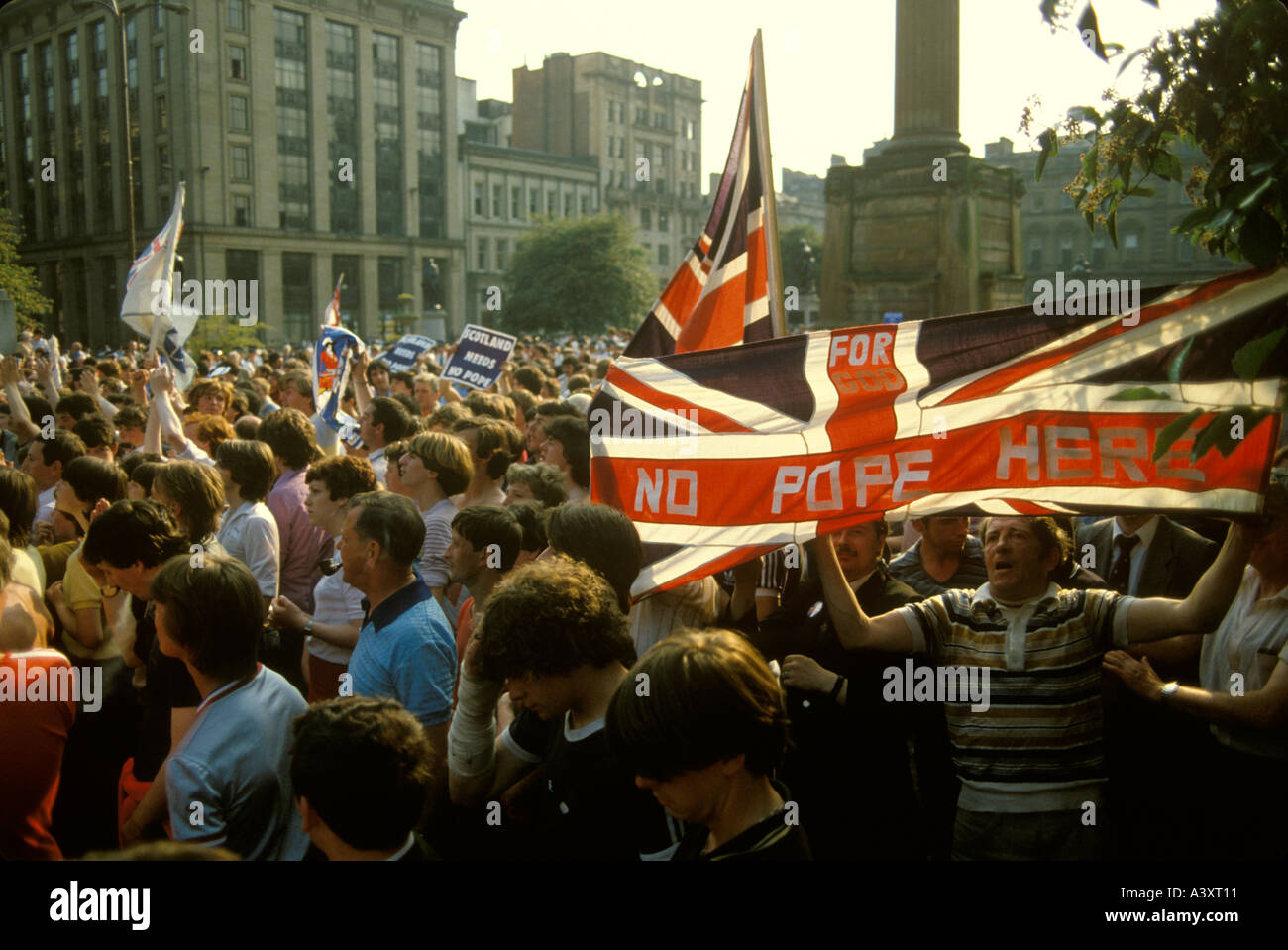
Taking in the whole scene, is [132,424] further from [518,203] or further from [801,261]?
[518,203]

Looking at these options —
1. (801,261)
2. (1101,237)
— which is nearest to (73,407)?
(801,261)

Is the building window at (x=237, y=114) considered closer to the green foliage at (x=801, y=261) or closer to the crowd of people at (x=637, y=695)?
the green foliage at (x=801, y=261)

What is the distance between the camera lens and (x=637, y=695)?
244 centimetres

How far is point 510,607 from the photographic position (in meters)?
2.95

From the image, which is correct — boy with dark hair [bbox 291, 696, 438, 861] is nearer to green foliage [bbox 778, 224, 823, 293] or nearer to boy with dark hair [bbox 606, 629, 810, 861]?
boy with dark hair [bbox 606, 629, 810, 861]

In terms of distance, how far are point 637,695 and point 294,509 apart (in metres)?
4.12

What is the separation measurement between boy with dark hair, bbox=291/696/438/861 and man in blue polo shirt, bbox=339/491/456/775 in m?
0.96

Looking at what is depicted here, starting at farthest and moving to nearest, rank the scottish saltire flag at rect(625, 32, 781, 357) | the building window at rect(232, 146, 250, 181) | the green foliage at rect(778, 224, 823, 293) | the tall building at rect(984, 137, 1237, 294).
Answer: the tall building at rect(984, 137, 1237, 294) → the green foliage at rect(778, 224, 823, 293) → the building window at rect(232, 146, 250, 181) → the scottish saltire flag at rect(625, 32, 781, 357)

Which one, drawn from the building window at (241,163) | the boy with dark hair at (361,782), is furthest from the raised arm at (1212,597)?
the building window at (241,163)

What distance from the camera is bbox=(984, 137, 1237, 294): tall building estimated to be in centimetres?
7119

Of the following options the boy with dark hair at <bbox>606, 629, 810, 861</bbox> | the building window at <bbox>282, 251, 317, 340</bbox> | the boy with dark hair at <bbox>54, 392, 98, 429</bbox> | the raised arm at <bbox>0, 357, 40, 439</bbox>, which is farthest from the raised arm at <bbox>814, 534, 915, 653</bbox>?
the building window at <bbox>282, 251, 317, 340</bbox>
